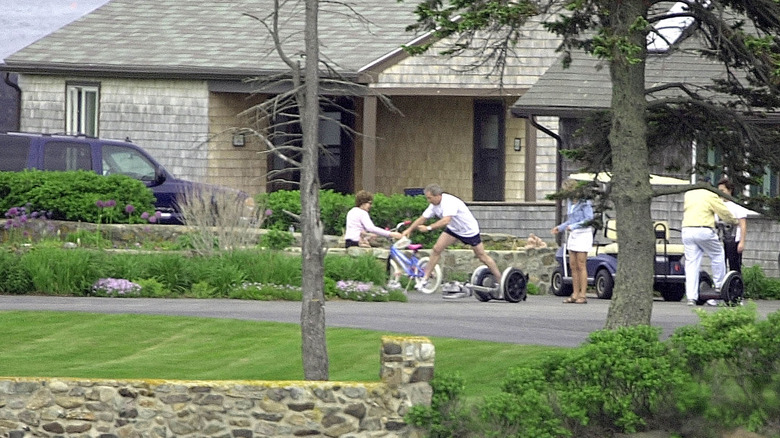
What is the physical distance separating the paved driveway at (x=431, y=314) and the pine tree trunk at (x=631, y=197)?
3.55 ft

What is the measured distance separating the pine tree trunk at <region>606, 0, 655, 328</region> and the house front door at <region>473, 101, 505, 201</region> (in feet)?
55.2

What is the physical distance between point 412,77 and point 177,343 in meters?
14.1

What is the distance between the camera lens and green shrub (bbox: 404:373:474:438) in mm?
→ 12672

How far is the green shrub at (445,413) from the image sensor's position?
12672 mm

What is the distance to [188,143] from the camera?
29641 millimetres

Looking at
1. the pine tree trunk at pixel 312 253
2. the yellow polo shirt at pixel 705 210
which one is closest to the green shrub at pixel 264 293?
the yellow polo shirt at pixel 705 210

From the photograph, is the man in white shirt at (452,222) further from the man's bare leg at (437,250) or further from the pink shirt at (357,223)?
the pink shirt at (357,223)

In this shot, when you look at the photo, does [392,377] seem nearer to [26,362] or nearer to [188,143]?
[26,362]

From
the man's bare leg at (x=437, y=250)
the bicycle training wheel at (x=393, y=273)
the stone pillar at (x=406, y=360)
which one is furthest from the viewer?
the bicycle training wheel at (x=393, y=273)

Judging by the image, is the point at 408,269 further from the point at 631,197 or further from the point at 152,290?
the point at 631,197

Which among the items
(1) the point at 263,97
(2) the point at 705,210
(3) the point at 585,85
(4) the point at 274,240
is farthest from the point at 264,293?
(1) the point at 263,97

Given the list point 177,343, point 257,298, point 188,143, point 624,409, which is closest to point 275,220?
point 188,143

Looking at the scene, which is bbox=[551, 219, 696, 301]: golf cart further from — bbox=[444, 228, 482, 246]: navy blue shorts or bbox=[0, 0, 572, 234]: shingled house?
bbox=[0, 0, 572, 234]: shingled house

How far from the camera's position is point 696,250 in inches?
815
